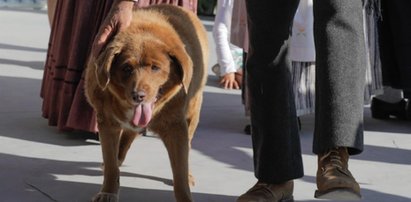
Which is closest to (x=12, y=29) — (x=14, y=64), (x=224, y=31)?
(x=14, y=64)

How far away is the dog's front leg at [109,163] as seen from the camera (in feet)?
13.1

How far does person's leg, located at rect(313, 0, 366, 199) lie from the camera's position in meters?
3.36

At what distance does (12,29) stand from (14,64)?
4062mm

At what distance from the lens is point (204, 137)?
5.77m

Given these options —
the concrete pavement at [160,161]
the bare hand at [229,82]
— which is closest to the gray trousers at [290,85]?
the concrete pavement at [160,161]

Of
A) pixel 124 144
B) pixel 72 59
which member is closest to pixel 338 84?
pixel 124 144

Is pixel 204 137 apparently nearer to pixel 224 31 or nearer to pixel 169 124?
pixel 169 124

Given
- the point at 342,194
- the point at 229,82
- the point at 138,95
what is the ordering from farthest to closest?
1. the point at 229,82
2. the point at 138,95
3. the point at 342,194

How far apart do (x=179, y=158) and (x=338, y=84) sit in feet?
2.97

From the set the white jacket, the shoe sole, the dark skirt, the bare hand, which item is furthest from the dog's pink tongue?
the bare hand

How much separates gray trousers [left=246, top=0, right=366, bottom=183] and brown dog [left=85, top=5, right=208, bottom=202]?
354 mm

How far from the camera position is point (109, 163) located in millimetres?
4043

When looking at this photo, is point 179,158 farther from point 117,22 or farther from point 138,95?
point 117,22

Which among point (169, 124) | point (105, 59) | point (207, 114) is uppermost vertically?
point (105, 59)
